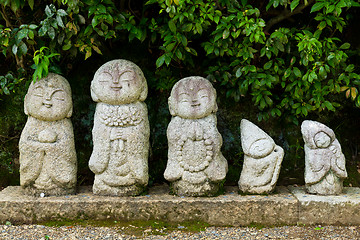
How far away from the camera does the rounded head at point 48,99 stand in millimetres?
4406

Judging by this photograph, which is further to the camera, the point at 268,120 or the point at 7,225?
the point at 268,120

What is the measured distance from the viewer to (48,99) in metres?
4.41

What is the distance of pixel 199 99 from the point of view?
4.43 metres

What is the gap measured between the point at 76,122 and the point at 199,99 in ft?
6.19

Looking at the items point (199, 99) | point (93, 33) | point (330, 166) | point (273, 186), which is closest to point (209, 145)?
point (199, 99)

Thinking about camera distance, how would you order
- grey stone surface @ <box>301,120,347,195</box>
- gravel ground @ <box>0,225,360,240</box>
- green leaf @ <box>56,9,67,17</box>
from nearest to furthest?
1. gravel ground @ <box>0,225,360,240</box>
2. green leaf @ <box>56,9,67,17</box>
3. grey stone surface @ <box>301,120,347,195</box>

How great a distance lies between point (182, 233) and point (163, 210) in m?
0.34

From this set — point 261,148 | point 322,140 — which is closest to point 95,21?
point 261,148

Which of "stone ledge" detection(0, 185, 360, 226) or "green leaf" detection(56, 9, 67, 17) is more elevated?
"green leaf" detection(56, 9, 67, 17)

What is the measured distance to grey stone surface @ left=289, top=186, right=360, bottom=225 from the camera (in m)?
4.20

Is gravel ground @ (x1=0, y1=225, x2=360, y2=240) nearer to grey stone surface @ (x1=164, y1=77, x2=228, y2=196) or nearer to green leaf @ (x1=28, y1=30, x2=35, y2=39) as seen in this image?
grey stone surface @ (x1=164, y1=77, x2=228, y2=196)

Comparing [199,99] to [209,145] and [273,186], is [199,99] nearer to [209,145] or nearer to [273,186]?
[209,145]

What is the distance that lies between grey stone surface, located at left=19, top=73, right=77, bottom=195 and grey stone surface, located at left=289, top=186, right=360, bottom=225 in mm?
2529

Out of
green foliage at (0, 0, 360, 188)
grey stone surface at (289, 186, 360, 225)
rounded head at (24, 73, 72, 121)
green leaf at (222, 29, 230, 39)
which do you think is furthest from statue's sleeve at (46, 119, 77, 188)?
grey stone surface at (289, 186, 360, 225)
